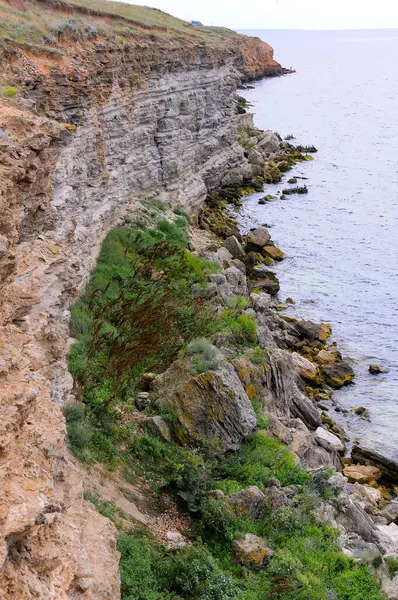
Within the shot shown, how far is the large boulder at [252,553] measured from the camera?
12773mm

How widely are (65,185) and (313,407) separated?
1117 centimetres

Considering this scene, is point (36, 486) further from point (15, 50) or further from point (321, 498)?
point (15, 50)

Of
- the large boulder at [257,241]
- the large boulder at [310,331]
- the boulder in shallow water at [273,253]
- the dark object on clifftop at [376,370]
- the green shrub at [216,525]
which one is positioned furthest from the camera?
the large boulder at [257,241]

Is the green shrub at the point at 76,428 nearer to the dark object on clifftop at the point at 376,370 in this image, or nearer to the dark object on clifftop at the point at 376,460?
the dark object on clifftop at the point at 376,460

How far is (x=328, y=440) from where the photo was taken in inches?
840

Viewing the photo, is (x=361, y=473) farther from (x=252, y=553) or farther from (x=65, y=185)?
(x=65, y=185)

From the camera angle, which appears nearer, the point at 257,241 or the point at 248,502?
the point at 248,502

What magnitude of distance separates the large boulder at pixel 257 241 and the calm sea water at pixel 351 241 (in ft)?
6.03

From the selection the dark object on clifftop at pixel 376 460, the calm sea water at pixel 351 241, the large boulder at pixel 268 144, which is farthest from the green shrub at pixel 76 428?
the large boulder at pixel 268 144

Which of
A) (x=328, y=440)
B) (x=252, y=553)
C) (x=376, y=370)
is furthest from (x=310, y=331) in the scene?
(x=252, y=553)

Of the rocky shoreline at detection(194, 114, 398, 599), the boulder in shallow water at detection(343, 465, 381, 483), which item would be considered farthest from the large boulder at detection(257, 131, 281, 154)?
the boulder in shallow water at detection(343, 465, 381, 483)

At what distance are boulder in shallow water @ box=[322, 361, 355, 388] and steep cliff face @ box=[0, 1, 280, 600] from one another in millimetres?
10705

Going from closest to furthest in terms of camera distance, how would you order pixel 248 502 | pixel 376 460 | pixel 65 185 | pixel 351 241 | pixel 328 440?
pixel 248 502
pixel 65 185
pixel 328 440
pixel 376 460
pixel 351 241

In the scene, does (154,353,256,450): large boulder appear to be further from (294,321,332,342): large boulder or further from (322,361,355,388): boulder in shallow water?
(294,321,332,342): large boulder
